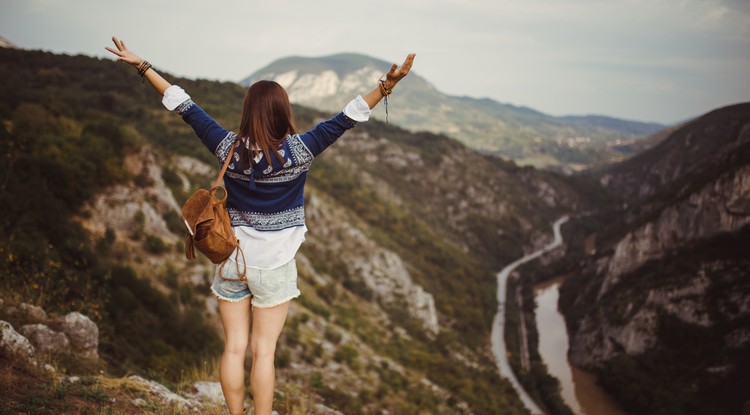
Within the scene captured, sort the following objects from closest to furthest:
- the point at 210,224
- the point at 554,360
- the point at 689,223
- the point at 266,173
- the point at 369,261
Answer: the point at 210,224 < the point at 266,173 < the point at 369,261 < the point at 554,360 < the point at 689,223

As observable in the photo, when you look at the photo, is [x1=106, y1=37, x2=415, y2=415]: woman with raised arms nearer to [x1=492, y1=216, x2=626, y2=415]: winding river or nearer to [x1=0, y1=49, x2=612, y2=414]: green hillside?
[x1=0, y1=49, x2=612, y2=414]: green hillside

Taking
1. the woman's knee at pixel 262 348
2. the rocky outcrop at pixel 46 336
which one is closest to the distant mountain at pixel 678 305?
the rocky outcrop at pixel 46 336

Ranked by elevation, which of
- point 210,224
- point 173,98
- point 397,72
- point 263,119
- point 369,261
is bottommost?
point 369,261

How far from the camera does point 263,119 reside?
2.62 metres

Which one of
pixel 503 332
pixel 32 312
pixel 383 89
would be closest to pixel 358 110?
pixel 383 89

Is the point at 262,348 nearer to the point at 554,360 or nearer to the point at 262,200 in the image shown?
the point at 262,200

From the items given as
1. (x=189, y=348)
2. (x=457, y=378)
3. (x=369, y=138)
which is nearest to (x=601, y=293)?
(x=457, y=378)

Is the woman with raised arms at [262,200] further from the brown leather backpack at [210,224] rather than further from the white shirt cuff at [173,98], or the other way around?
the brown leather backpack at [210,224]

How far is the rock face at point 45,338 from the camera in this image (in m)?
5.11

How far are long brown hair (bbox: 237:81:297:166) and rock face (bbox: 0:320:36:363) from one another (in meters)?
3.94

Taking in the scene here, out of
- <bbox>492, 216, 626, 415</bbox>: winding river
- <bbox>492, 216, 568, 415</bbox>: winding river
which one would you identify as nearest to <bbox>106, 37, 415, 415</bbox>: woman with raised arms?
Answer: <bbox>492, 216, 568, 415</bbox>: winding river

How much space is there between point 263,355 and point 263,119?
5.29 feet

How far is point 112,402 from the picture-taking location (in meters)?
4.17

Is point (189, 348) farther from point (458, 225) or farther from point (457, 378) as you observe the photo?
point (458, 225)
